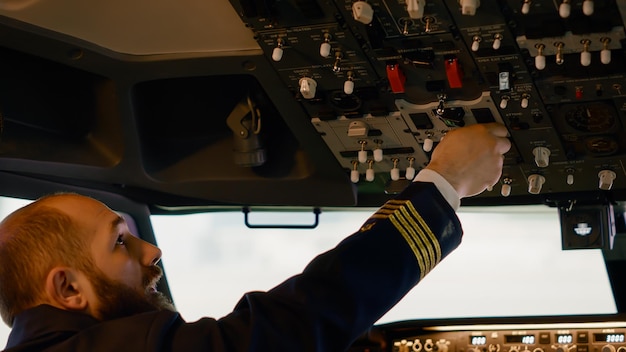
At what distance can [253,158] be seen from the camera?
4832mm

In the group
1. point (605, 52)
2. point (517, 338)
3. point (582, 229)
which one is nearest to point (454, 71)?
point (605, 52)

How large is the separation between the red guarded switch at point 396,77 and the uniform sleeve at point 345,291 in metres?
1.08

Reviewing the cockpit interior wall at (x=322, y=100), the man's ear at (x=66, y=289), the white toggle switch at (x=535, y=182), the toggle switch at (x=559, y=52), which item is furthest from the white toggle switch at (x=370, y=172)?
the man's ear at (x=66, y=289)

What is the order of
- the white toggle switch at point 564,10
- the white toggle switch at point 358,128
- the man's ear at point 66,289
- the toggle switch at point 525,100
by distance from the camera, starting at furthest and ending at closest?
the white toggle switch at point 358,128, the toggle switch at point 525,100, the white toggle switch at point 564,10, the man's ear at point 66,289

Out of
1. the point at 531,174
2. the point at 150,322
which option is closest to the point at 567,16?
the point at 531,174

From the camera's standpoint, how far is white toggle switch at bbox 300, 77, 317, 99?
418cm

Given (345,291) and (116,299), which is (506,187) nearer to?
(345,291)

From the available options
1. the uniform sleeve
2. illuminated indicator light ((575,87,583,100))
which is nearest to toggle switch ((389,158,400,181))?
illuminated indicator light ((575,87,583,100))

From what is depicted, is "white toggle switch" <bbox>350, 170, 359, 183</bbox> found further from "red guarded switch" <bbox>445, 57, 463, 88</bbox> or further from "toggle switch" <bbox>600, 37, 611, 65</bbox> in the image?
"toggle switch" <bbox>600, 37, 611, 65</bbox>

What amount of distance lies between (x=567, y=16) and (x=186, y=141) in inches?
84.1

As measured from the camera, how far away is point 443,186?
3088mm

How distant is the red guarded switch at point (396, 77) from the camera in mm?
4000

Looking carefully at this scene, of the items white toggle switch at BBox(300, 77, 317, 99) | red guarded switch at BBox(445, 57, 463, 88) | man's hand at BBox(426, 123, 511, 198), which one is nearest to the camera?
man's hand at BBox(426, 123, 511, 198)

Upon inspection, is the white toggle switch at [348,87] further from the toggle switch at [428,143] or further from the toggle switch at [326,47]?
the toggle switch at [428,143]
